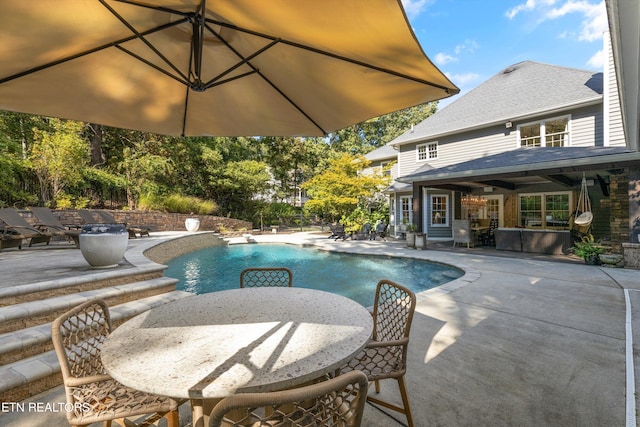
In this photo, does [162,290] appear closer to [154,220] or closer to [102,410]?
[102,410]

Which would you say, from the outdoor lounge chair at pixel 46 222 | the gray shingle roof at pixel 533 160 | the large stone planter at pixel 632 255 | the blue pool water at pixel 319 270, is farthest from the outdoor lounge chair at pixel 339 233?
the outdoor lounge chair at pixel 46 222

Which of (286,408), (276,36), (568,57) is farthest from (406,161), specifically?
(286,408)

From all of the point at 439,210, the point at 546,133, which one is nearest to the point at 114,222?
the point at 439,210

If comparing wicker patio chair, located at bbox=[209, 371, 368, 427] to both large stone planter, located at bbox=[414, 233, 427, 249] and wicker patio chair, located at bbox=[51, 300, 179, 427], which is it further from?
large stone planter, located at bbox=[414, 233, 427, 249]

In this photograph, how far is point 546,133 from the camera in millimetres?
10508

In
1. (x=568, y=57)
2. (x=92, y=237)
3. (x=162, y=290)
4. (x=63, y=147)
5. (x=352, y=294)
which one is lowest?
(x=352, y=294)

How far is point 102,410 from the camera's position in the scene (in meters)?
1.37

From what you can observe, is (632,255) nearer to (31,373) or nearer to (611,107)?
(611,107)

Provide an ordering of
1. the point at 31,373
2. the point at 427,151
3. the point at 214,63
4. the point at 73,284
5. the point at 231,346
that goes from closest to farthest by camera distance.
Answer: the point at 231,346 < the point at 31,373 < the point at 214,63 < the point at 73,284 < the point at 427,151

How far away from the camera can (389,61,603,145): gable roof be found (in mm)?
9938

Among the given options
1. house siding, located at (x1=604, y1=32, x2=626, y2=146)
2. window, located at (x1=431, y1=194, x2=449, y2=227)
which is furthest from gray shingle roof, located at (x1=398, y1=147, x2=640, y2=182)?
window, located at (x1=431, y1=194, x2=449, y2=227)

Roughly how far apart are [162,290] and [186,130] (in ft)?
8.69

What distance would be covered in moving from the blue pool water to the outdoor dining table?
11.9ft

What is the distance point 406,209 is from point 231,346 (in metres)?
14.1
